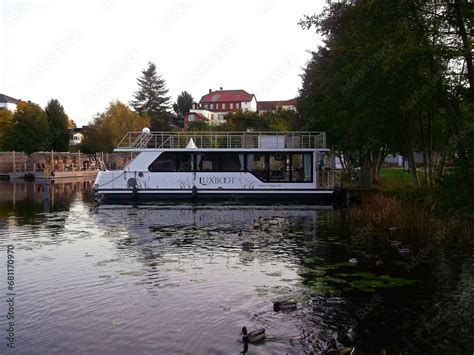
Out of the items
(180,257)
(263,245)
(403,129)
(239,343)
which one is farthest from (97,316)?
(403,129)

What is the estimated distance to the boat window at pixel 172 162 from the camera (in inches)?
1350

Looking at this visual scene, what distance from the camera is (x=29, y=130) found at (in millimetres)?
77000

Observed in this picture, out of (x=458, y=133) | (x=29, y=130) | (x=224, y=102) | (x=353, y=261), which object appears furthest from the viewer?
(x=224, y=102)

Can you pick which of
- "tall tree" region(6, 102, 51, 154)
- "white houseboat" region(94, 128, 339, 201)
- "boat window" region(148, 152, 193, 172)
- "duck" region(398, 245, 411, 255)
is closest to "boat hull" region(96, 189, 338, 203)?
"white houseboat" region(94, 128, 339, 201)

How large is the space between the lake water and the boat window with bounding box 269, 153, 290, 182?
475 inches

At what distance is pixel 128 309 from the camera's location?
11148 mm

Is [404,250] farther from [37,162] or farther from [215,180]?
[37,162]

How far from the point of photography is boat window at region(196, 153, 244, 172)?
34500 mm

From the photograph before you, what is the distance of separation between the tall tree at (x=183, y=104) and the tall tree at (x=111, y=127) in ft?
181

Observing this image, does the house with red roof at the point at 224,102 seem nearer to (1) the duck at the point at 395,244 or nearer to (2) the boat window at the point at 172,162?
(2) the boat window at the point at 172,162

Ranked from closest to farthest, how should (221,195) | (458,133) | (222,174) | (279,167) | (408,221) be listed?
(458,133) < (408,221) < (221,195) < (222,174) < (279,167)

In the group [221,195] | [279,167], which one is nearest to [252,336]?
[221,195]

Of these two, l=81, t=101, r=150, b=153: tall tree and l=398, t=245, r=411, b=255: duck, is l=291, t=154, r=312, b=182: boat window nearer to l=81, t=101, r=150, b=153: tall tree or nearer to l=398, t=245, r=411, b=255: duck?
l=398, t=245, r=411, b=255: duck

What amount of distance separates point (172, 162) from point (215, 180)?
10.3ft
